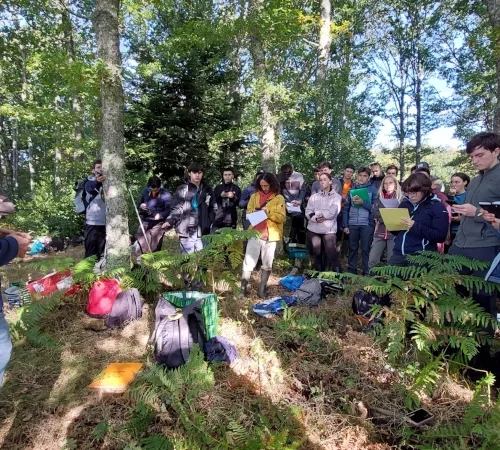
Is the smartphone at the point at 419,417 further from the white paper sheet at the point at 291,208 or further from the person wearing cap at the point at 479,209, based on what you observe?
the white paper sheet at the point at 291,208

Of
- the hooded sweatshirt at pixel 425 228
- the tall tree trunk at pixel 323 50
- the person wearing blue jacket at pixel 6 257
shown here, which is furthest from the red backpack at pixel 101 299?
the tall tree trunk at pixel 323 50

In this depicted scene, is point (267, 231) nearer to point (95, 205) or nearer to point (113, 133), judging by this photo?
point (113, 133)

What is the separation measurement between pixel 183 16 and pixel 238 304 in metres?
Answer: 10.8

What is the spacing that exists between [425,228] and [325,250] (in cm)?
224

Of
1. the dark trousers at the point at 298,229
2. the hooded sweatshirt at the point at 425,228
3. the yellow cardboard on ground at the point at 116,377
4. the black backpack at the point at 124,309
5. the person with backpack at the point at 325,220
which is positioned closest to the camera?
the yellow cardboard on ground at the point at 116,377

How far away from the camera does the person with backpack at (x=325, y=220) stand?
5363 mm

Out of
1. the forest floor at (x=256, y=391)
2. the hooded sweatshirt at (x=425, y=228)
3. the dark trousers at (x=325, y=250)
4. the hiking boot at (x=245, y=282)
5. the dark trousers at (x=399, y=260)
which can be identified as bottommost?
the forest floor at (x=256, y=391)

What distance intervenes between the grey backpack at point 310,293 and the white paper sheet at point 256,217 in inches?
47.0

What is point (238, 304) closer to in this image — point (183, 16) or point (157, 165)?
point (157, 165)

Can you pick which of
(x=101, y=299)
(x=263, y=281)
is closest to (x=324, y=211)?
(x=263, y=281)

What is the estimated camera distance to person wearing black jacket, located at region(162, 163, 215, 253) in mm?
5258

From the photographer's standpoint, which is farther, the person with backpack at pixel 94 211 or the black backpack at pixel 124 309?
the person with backpack at pixel 94 211

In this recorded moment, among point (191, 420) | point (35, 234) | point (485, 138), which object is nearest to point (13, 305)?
point (191, 420)

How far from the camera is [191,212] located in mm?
5266
